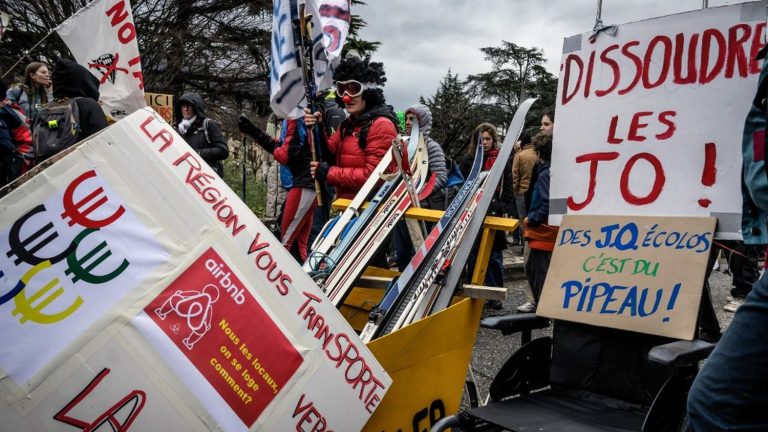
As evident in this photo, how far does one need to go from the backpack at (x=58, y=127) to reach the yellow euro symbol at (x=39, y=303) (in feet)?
9.53

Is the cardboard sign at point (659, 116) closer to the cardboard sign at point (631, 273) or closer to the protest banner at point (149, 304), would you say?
the cardboard sign at point (631, 273)

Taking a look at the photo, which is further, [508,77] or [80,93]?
[508,77]

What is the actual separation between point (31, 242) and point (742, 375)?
66.9 inches

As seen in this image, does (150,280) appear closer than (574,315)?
Yes

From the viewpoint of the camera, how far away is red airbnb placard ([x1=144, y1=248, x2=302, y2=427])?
1.39 meters

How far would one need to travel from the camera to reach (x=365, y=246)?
9.78ft

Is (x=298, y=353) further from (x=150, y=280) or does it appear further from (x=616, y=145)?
(x=616, y=145)

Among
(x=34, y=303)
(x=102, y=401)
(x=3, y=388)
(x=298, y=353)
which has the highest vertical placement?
(x=34, y=303)

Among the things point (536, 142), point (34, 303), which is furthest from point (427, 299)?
point (536, 142)

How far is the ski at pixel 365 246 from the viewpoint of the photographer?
276 cm

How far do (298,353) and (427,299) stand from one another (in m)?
1.11

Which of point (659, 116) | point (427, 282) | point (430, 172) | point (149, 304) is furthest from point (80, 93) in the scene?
point (659, 116)

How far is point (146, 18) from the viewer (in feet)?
35.5

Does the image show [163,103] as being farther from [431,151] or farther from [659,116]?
[659,116]
